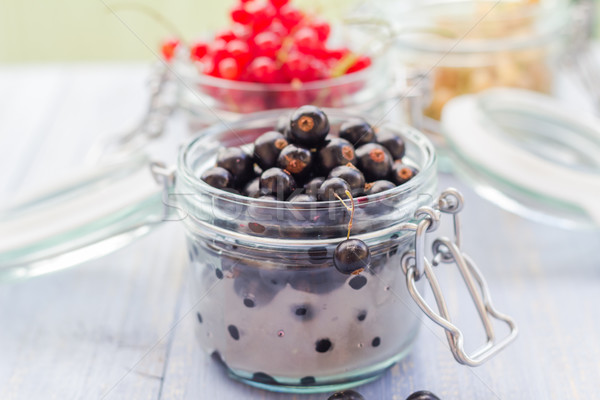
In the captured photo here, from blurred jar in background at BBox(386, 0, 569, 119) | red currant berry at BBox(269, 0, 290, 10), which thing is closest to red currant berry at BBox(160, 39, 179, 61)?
red currant berry at BBox(269, 0, 290, 10)

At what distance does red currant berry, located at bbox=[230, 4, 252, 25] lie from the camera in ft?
2.63

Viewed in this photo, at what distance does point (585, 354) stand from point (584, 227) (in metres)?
0.15

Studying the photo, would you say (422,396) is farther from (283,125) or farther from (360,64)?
(360,64)

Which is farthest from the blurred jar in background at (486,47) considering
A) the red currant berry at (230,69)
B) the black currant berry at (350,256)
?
the black currant berry at (350,256)

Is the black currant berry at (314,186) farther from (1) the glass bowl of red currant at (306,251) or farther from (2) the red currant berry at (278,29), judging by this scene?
(2) the red currant berry at (278,29)

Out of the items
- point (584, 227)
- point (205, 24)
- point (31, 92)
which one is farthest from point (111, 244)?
point (205, 24)

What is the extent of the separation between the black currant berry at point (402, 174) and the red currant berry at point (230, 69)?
30 cm

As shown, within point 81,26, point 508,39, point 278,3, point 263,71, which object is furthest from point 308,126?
point 81,26

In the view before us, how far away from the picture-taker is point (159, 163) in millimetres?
574

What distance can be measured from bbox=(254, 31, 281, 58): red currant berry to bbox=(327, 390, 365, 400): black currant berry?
407 mm

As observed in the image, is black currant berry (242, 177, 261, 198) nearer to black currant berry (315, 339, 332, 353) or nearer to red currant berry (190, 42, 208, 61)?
black currant berry (315, 339, 332, 353)

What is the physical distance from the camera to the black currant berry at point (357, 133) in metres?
0.53

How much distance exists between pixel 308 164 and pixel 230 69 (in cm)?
29

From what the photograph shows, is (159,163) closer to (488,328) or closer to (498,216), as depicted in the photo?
(488,328)
